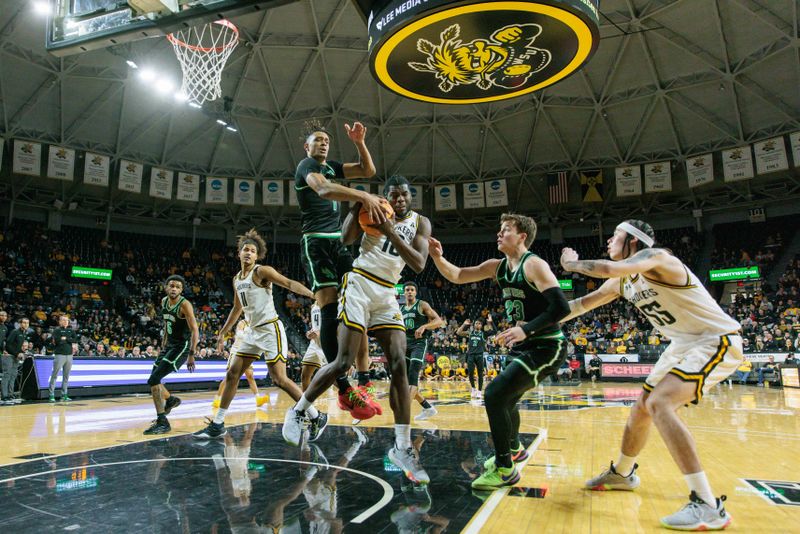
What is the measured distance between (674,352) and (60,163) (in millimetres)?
25599

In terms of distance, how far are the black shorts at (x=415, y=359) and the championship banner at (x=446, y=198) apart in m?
19.6

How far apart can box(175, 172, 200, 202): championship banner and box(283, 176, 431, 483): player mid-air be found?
23697 mm

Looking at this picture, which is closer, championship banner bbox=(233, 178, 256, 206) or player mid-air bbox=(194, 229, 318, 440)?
player mid-air bbox=(194, 229, 318, 440)

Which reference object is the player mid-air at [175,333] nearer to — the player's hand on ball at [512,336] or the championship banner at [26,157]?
the player's hand on ball at [512,336]

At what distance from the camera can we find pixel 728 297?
26453 mm

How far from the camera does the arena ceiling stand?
1889 centimetres

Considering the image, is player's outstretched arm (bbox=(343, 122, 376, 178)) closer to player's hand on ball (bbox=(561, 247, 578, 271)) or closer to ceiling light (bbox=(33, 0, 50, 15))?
player's hand on ball (bbox=(561, 247, 578, 271))

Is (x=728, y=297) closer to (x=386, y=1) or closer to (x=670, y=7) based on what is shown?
(x=670, y=7)

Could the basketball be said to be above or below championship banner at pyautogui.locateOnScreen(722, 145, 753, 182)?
below

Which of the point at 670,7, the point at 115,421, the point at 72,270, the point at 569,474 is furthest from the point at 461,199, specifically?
the point at 569,474

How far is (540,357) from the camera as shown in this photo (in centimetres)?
399

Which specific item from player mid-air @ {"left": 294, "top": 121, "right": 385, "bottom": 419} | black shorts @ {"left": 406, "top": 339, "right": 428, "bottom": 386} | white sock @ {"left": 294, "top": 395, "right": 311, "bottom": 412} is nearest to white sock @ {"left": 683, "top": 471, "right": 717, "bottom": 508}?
player mid-air @ {"left": 294, "top": 121, "right": 385, "bottom": 419}

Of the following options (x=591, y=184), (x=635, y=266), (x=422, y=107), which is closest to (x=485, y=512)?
(x=635, y=266)

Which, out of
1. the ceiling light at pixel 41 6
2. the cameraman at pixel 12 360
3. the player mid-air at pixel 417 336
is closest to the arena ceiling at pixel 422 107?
the ceiling light at pixel 41 6
